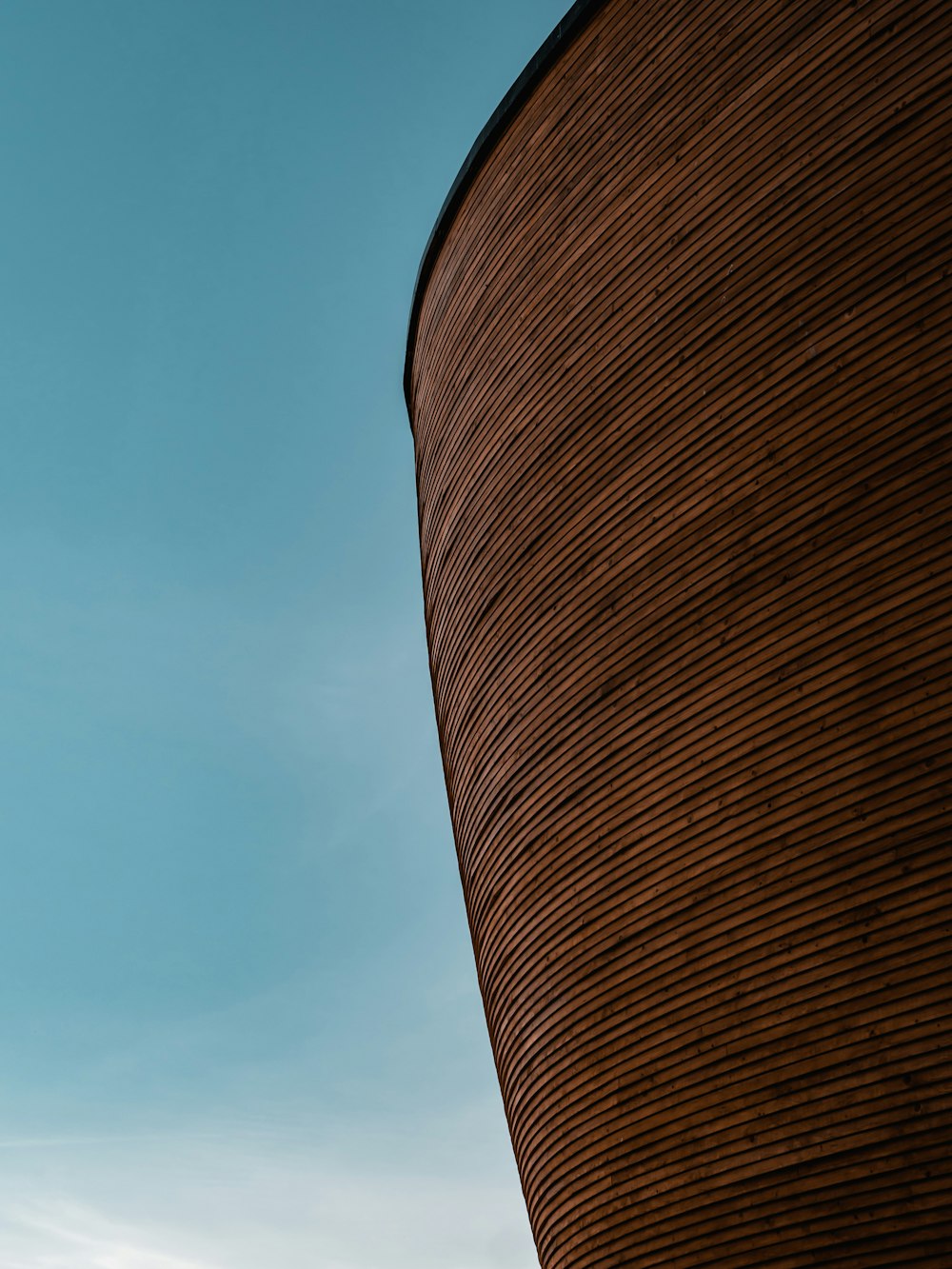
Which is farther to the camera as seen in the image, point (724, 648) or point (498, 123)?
point (498, 123)

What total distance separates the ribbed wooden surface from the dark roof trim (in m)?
0.19

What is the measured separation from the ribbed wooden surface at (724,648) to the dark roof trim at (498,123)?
0.19 metres

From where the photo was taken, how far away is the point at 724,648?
7.14 meters

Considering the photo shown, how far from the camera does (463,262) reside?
1091 cm

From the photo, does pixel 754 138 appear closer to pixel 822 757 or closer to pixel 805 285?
pixel 805 285

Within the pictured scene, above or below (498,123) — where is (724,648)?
below

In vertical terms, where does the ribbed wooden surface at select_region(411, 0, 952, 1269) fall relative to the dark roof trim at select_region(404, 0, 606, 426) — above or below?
below

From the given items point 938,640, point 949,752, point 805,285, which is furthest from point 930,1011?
point 805,285

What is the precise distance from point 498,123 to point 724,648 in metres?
5.99

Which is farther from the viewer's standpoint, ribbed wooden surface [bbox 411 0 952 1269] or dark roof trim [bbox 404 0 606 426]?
dark roof trim [bbox 404 0 606 426]

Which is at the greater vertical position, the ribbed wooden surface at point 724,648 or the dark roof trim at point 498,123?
the dark roof trim at point 498,123

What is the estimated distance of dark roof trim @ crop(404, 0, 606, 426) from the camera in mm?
9695

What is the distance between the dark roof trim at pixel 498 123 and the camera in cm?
970

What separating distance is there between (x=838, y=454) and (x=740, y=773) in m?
1.98
